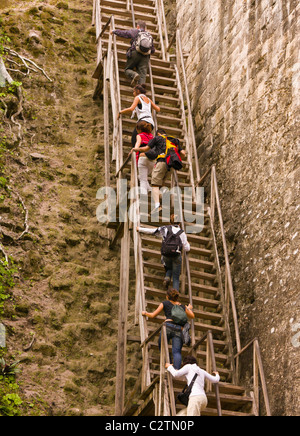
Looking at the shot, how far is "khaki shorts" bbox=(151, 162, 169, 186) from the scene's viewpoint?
1212cm

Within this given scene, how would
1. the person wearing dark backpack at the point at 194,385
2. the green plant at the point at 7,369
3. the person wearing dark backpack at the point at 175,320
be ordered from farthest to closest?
1. the green plant at the point at 7,369
2. the person wearing dark backpack at the point at 175,320
3. the person wearing dark backpack at the point at 194,385

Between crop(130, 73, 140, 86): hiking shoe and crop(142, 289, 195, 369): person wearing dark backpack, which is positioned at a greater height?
crop(130, 73, 140, 86): hiking shoe

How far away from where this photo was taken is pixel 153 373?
10820 mm

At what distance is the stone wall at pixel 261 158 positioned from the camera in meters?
10.6

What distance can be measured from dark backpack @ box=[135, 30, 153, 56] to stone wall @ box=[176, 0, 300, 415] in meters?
1.23

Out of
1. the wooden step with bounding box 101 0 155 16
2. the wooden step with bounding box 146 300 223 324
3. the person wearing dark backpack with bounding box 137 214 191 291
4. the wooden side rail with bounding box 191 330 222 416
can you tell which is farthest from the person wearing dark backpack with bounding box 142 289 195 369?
the wooden step with bounding box 101 0 155 16

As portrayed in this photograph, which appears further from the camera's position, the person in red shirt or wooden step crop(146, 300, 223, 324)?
the person in red shirt

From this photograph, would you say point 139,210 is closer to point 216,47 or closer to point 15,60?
point 216,47

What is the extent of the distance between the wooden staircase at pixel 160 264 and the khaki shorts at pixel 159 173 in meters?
0.35

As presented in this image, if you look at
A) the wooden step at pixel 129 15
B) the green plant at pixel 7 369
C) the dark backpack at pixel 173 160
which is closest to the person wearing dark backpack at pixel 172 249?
the dark backpack at pixel 173 160

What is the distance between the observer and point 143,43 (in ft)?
46.4

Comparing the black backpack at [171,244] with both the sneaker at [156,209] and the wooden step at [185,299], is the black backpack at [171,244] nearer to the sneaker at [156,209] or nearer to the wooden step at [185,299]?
the wooden step at [185,299]

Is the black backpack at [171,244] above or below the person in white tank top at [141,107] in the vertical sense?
below

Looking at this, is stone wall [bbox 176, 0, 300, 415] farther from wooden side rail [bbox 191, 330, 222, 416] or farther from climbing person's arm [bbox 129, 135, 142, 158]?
climbing person's arm [bbox 129, 135, 142, 158]
